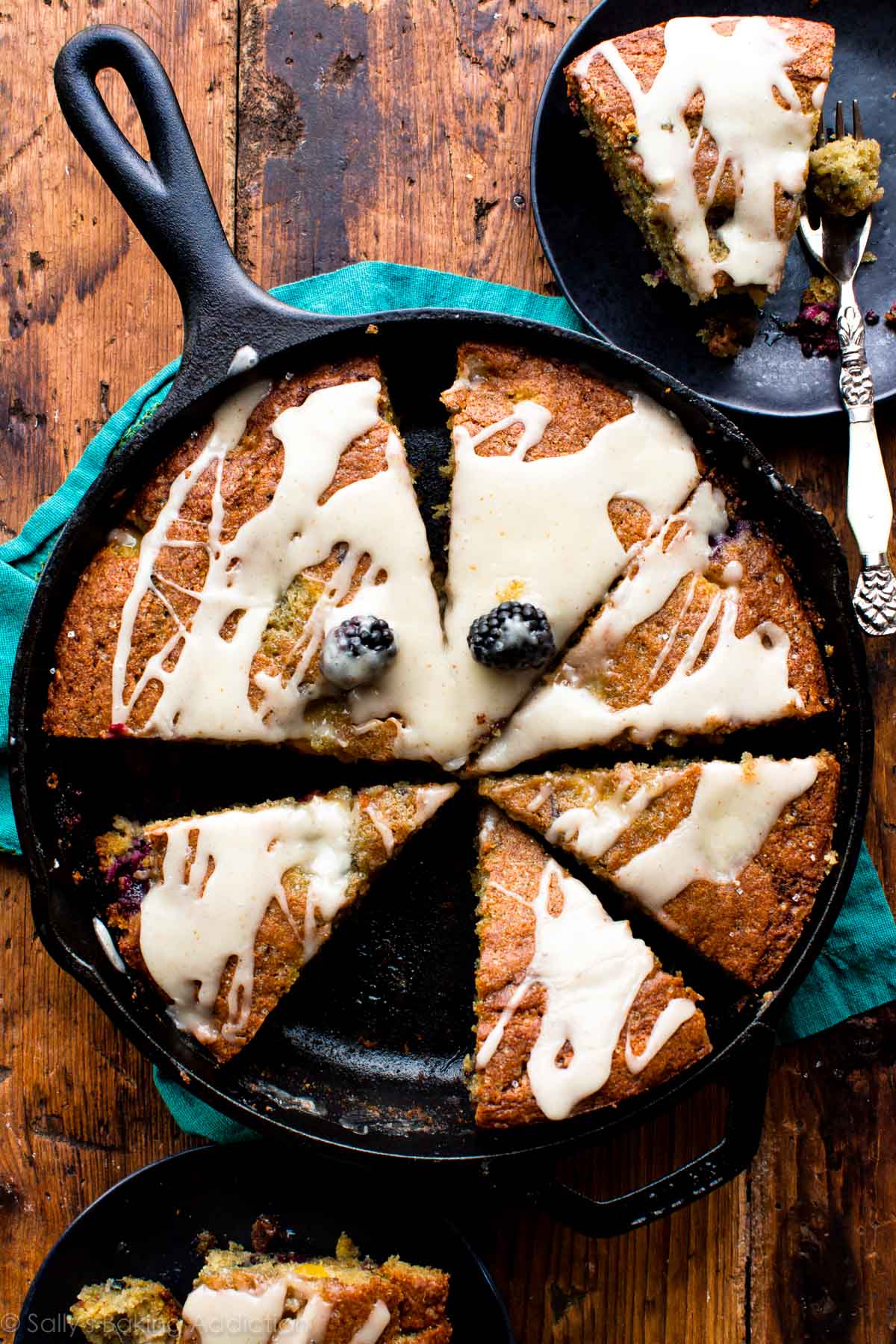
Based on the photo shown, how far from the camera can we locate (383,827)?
13.2ft

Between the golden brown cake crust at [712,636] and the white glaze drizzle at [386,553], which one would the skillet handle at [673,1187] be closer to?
the golden brown cake crust at [712,636]

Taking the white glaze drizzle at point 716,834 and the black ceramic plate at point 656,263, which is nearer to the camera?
the white glaze drizzle at point 716,834

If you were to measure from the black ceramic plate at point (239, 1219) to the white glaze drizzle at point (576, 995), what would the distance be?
0.69 metres

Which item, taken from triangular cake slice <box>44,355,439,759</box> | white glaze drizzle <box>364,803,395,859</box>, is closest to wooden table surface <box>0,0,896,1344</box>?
triangular cake slice <box>44,355,439,759</box>

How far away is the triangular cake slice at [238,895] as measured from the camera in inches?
152

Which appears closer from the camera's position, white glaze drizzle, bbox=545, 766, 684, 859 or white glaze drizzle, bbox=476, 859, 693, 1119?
white glaze drizzle, bbox=476, 859, 693, 1119

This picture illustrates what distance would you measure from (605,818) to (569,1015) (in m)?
0.66

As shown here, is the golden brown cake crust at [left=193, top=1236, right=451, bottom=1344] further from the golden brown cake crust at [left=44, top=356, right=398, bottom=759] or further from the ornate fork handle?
the ornate fork handle

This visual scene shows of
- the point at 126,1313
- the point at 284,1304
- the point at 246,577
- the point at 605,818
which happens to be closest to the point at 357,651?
the point at 246,577

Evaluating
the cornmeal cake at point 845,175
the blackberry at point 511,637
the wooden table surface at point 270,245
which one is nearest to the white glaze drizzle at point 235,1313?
the wooden table surface at point 270,245

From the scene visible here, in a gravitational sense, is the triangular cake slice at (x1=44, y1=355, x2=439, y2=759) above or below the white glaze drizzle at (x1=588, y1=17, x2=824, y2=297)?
below

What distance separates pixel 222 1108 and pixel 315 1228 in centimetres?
58

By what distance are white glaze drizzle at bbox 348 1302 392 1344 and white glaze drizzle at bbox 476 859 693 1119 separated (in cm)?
86

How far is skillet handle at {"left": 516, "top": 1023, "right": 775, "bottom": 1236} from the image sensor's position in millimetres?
3703
